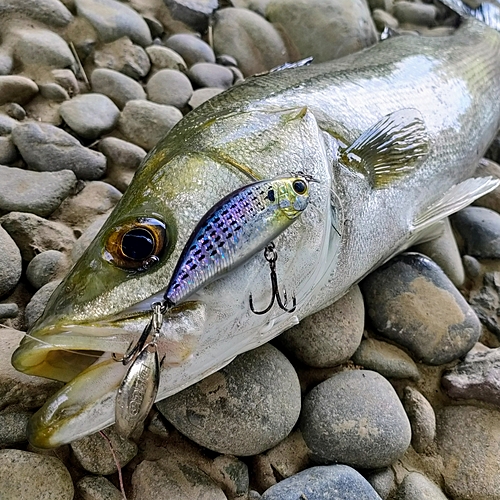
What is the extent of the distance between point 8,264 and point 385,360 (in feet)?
3.80

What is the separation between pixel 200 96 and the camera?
2.23 meters

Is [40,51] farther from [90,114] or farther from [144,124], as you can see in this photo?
[144,124]

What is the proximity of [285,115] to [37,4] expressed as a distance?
1.60 m

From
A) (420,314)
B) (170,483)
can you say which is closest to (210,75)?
(420,314)

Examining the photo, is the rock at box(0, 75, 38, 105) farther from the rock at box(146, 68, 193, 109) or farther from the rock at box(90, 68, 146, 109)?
the rock at box(146, 68, 193, 109)

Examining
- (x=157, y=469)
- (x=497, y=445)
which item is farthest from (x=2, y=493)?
(x=497, y=445)

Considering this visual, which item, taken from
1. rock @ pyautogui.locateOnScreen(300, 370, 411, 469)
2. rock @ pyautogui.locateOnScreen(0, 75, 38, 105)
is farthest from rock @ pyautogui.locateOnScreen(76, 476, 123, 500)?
rock @ pyautogui.locateOnScreen(0, 75, 38, 105)

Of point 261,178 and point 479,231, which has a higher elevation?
point 261,178

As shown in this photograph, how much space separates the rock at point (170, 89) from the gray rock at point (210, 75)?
114 mm

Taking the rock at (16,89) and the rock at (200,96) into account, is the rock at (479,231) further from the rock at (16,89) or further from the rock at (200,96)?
the rock at (16,89)

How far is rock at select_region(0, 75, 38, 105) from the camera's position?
6.25 ft

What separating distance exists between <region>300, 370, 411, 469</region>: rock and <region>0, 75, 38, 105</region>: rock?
62.6 inches

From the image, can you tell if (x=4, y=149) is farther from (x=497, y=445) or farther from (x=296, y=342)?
(x=497, y=445)

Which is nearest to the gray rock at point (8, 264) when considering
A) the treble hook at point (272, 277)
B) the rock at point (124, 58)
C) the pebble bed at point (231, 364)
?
the pebble bed at point (231, 364)
